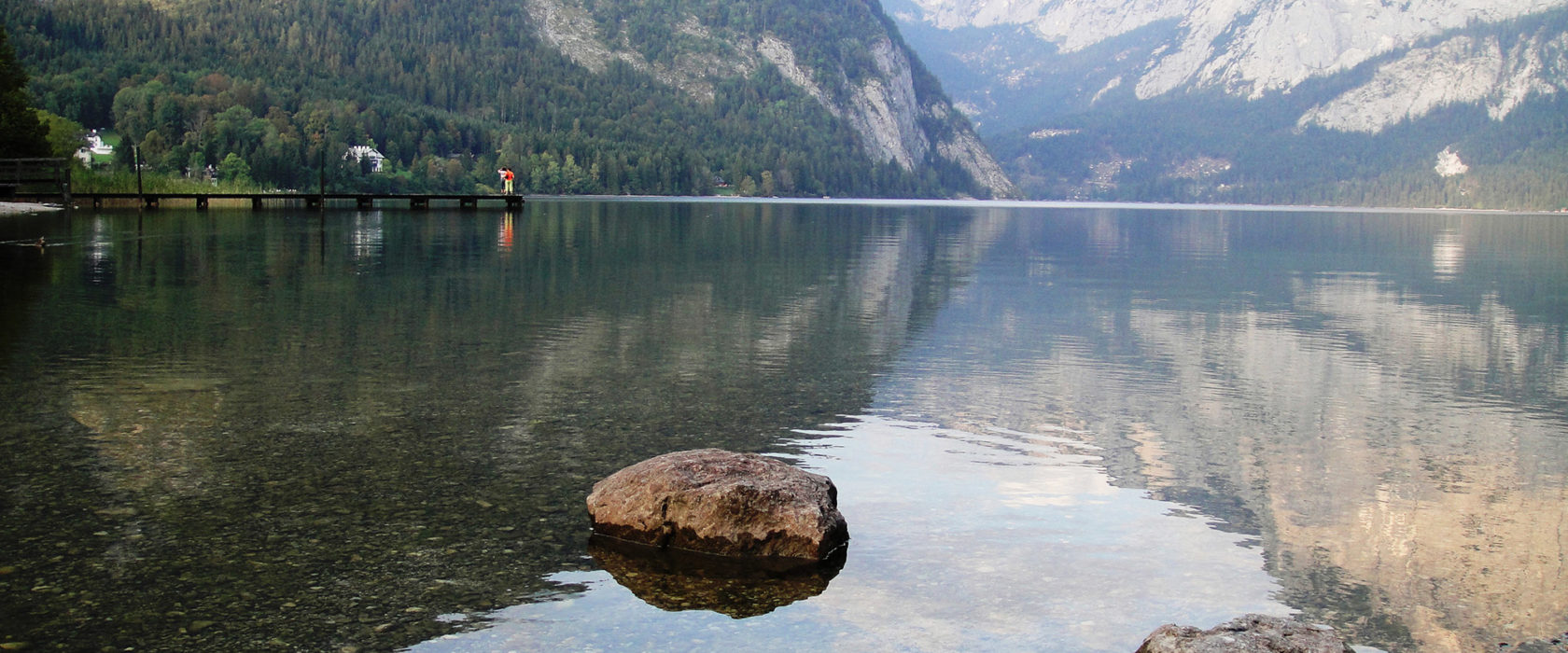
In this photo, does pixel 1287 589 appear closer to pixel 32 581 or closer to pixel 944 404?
pixel 944 404

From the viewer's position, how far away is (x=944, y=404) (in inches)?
712

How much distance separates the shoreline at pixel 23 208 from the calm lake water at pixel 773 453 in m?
57.6

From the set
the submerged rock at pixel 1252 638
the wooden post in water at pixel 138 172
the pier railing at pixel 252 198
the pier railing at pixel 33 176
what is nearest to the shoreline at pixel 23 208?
the pier railing at pixel 33 176

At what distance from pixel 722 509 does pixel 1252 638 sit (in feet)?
14.9

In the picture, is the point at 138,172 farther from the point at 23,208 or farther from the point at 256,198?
the point at 23,208

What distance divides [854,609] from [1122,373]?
13.1 metres

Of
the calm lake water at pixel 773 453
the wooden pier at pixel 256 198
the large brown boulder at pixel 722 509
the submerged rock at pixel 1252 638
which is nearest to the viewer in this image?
the submerged rock at pixel 1252 638

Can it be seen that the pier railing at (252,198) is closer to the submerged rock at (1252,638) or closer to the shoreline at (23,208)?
the shoreline at (23,208)

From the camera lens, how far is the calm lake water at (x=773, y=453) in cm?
937

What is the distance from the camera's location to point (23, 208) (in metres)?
84.4

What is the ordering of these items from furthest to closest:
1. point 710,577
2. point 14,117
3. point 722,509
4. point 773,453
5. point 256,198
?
point 256,198
point 14,117
point 773,453
point 722,509
point 710,577

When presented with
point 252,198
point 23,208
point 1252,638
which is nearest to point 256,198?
point 252,198

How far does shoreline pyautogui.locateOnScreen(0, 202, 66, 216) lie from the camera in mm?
81375

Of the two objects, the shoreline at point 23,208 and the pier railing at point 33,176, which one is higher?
the pier railing at point 33,176
